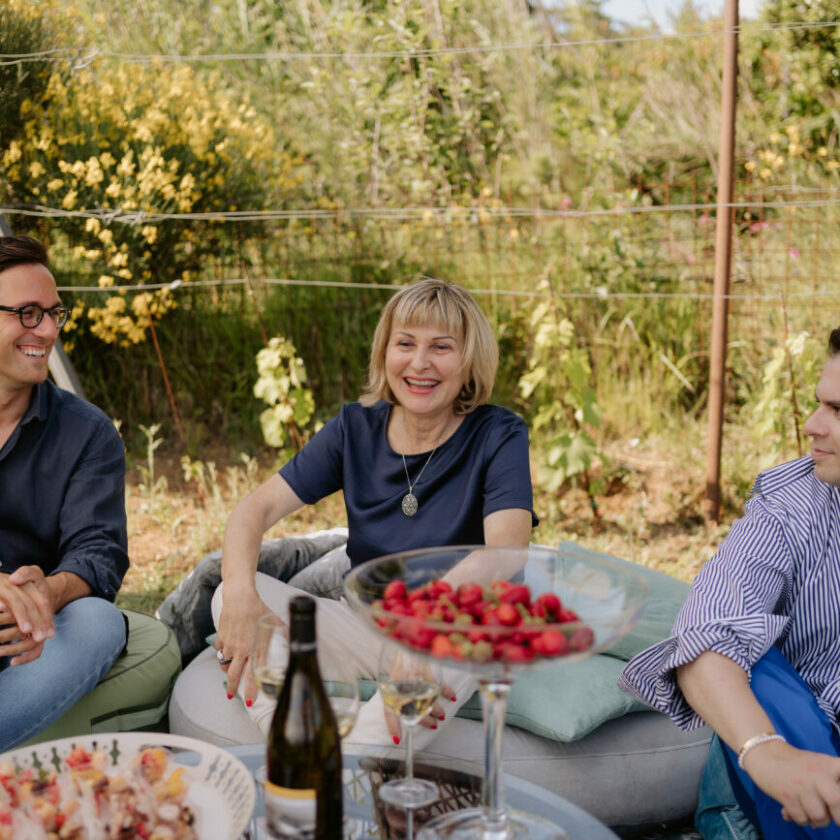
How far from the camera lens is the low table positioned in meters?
1.32

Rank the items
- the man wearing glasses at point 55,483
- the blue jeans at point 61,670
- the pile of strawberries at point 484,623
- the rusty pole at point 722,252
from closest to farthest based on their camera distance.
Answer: the pile of strawberries at point 484,623
the blue jeans at point 61,670
the man wearing glasses at point 55,483
the rusty pole at point 722,252

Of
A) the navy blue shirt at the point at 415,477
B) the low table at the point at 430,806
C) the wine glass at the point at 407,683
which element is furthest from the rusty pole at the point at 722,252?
the wine glass at the point at 407,683

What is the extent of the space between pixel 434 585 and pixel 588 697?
2.93 ft

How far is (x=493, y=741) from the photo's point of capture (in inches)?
45.7

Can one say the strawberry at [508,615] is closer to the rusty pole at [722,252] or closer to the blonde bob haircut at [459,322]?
Answer: the blonde bob haircut at [459,322]

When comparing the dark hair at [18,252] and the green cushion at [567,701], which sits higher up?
the dark hair at [18,252]

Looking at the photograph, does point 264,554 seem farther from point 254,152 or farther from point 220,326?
point 254,152

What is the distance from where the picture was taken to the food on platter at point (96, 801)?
45.2 inches

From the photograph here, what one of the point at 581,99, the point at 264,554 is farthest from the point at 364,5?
the point at 264,554

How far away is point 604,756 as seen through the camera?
1.95m

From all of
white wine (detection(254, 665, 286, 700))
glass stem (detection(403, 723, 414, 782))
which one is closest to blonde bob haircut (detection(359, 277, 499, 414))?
glass stem (detection(403, 723, 414, 782))

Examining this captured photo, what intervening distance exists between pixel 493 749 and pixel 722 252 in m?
2.81

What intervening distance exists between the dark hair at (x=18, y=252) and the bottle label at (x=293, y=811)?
4.84ft

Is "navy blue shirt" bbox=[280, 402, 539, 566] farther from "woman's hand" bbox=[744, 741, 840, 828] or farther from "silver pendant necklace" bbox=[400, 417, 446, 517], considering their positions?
"woman's hand" bbox=[744, 741, 840, 828]
